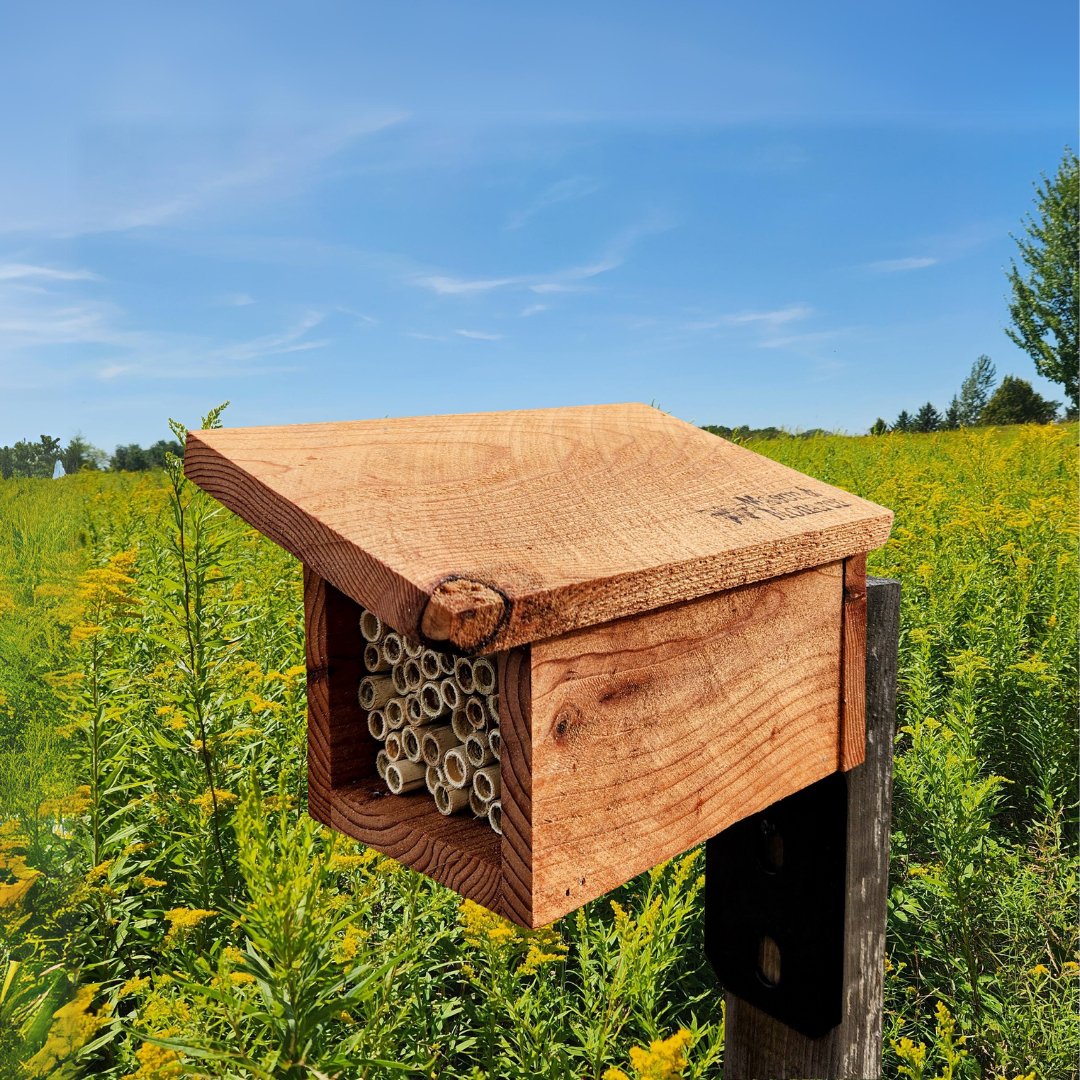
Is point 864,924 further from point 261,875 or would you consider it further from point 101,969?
point 101,969

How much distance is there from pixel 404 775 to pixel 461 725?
127mm

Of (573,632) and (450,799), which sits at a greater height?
(573,632)

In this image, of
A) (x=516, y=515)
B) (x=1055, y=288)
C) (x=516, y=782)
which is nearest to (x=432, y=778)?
(x=516, y=782)

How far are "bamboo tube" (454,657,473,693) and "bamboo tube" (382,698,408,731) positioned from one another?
14 cm

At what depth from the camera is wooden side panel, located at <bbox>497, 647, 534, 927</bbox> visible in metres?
0.78

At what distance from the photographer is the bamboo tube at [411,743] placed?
1019mm

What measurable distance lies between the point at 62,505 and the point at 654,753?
6.12 meters

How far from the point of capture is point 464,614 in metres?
0.67

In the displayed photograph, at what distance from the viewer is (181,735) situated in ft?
6.44

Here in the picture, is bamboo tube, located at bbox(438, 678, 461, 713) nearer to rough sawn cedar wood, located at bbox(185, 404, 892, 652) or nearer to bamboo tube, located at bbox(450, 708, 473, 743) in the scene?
bamboo tube, located at bbox(450, 708, 473, 743)

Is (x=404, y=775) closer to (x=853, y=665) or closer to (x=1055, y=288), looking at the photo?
(x=853, y=665)

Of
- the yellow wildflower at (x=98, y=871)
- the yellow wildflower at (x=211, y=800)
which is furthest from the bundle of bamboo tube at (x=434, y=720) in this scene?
the yellow wildflower at (x=98, y=871)

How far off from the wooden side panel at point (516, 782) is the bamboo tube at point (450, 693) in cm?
15

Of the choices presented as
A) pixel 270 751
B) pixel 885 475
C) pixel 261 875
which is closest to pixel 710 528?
pixel 261 875
